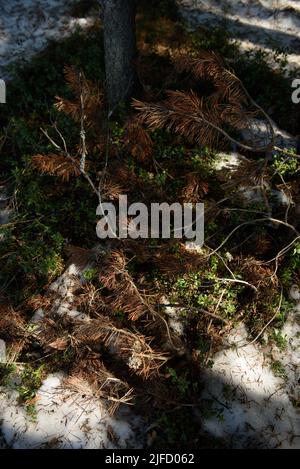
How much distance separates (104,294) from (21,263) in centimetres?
119

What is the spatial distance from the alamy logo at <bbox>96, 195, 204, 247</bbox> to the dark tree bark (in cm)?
186

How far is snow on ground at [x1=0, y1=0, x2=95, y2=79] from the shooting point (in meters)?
6.79

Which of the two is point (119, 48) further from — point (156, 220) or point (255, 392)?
point (255, 392)

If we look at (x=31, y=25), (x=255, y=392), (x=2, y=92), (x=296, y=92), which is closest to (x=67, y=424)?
(x=255, y=392)

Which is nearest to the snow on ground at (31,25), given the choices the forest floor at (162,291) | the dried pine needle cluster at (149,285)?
the forest floor at (162,291)

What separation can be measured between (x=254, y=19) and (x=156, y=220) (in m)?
4.48

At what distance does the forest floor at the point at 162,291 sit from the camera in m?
4.10

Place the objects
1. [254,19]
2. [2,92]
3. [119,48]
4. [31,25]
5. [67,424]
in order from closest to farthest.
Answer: [67,424] < [119,48] < [2,92] < [254,19] < [31,25]

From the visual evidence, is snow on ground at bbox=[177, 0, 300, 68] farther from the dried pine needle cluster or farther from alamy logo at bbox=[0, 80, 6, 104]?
alamy logo at bbox=[0, 80, 6, 104]

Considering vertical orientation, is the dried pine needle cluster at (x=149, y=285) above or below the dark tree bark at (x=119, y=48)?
below

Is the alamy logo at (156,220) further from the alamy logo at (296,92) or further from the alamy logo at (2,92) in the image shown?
the alamy logo at (2,92)

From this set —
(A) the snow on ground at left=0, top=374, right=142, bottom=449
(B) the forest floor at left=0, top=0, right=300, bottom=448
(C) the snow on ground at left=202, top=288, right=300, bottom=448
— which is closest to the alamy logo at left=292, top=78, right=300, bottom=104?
(B) the forest floor at left=0, top=0, right=300, bottom=448

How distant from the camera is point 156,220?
4.92 m

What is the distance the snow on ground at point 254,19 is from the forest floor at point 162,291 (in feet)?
0.16
